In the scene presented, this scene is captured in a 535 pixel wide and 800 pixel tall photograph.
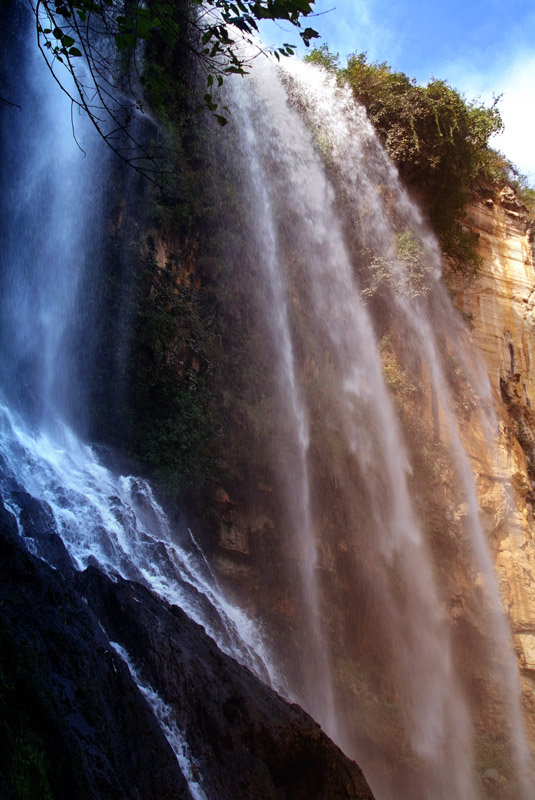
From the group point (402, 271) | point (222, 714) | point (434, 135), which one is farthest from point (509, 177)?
point (222, 714)

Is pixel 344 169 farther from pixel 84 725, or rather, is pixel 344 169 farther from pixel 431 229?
pixel 84 725

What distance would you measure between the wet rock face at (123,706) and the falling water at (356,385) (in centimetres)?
335

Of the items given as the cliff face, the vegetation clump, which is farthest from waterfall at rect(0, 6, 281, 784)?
the vegetation clump

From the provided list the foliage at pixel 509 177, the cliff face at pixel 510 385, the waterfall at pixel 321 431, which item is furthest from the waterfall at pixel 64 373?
the foliage at pixel 509 177

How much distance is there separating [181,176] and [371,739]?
1076 cm

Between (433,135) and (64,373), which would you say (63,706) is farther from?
(433,135)

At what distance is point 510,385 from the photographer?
14.5 m

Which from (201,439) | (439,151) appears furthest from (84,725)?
(439,151)

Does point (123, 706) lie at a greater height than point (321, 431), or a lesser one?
lesser

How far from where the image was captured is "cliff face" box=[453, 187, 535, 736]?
11414 millimetres

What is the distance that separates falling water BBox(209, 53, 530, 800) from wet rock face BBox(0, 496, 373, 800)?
3.35 meters

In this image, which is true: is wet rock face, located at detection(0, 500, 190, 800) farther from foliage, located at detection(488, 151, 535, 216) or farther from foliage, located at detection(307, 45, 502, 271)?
foliage, located at detection(488, 151, 535, 216)

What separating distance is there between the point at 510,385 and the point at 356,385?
4524mm

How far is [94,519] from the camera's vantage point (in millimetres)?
7309
